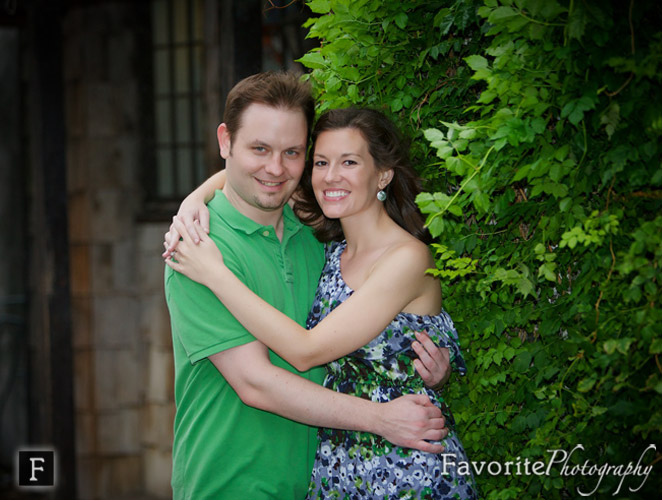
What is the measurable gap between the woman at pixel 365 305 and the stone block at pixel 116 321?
4.81 metres

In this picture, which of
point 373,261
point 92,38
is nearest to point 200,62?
point 92,38

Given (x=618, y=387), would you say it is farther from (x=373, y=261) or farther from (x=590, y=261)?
(x=373, y=261)

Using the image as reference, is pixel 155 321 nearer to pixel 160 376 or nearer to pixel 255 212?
pixel 160 376

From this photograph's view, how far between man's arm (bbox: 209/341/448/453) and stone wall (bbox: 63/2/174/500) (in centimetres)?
481

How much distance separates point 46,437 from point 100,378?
4.45ft

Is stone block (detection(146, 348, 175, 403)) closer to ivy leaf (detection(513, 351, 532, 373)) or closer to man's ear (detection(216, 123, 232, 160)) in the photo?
man's ear (detection(216, 123, 232, 160))

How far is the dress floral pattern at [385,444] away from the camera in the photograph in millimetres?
2137

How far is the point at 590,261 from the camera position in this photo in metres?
1.84

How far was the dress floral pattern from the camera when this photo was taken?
214 centimetres

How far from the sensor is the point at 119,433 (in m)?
6.93

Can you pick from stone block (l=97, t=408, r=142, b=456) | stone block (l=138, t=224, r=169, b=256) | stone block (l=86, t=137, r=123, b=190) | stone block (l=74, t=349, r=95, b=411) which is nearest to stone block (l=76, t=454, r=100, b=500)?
stone block (l=97, t=408, r=142, b=456)

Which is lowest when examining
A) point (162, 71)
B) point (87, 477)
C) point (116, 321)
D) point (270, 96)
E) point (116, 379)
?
point (87, 477)

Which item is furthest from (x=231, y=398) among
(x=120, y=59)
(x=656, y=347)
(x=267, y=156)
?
(x=120, y=59)

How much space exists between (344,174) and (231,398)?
766mm
